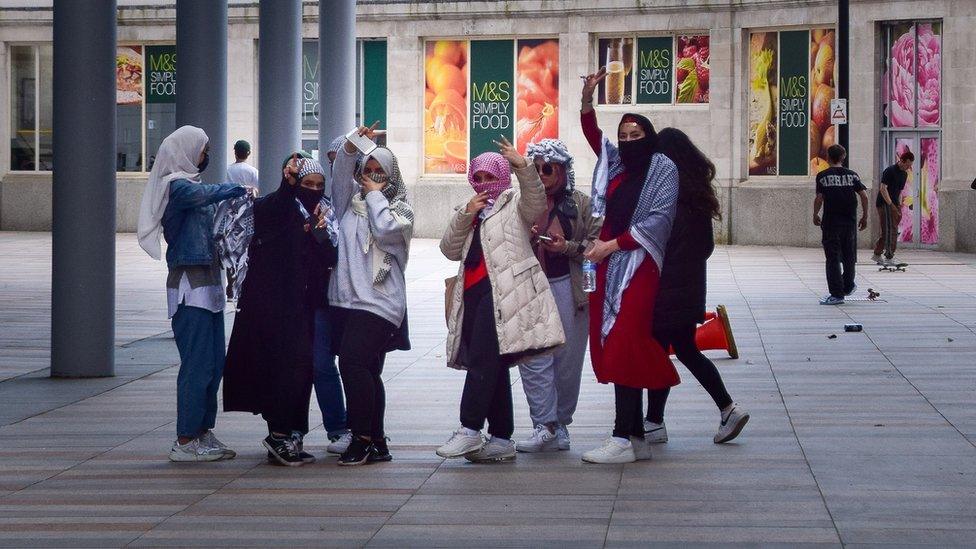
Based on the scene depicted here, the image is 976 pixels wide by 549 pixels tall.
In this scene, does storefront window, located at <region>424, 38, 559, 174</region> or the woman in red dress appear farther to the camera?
storefront window, located at <region>424, 38, 559, 174</region>

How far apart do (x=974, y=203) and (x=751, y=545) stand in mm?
23643

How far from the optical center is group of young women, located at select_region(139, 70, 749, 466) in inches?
308

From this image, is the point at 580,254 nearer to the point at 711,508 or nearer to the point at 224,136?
the point at 711,508

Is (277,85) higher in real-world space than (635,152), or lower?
higher

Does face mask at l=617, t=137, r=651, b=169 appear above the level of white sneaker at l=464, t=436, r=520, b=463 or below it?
above

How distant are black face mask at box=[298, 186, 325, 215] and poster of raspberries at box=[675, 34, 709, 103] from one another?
24204 mm

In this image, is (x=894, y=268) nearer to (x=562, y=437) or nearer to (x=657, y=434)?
(x=657, y=434)

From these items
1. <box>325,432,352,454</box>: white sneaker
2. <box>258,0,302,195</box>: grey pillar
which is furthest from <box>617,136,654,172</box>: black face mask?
A: <box>258,0,302,195</box>: grey pillar

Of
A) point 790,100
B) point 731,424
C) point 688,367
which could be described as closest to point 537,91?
point 790,100

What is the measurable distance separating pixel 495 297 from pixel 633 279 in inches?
27.7

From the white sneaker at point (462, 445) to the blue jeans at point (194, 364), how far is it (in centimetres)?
123

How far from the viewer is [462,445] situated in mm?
7820

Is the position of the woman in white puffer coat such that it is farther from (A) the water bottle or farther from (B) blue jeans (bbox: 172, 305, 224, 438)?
(B) blue jeans (bbox: 172, 305, 224, 438)

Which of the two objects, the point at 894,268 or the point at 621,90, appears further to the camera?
the point at 621,90
